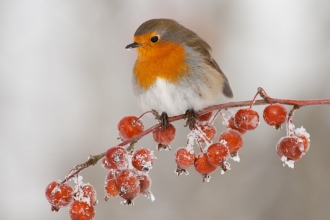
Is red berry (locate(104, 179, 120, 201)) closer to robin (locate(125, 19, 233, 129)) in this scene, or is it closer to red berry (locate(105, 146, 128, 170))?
red berry (locate(105, 146, 128, 170))

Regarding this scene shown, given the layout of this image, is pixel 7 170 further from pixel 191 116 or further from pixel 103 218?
pixel 191 116

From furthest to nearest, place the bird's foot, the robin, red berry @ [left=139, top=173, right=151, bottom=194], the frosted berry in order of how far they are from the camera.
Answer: the robin → the frosted berry → the bird's foot → red berry @ [left=139, top=173, right=151, bottom=194]

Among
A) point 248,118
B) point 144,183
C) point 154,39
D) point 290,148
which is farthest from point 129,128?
point 154,39

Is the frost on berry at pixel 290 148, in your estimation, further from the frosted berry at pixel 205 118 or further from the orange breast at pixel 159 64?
the orange breast at pixel 159 64

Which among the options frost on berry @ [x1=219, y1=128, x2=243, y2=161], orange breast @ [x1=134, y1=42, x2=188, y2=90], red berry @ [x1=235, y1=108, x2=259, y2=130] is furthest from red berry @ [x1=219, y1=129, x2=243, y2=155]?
orange breast @ [x1=134, y1=42, x2=188, y2=90]

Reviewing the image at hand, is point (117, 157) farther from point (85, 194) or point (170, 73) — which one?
point (170, 73)

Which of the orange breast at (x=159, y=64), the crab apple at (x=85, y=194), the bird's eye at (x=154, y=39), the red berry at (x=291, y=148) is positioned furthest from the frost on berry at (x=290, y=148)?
the bird's eye at (x=154, y=39)

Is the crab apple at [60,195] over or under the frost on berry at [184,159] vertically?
over
